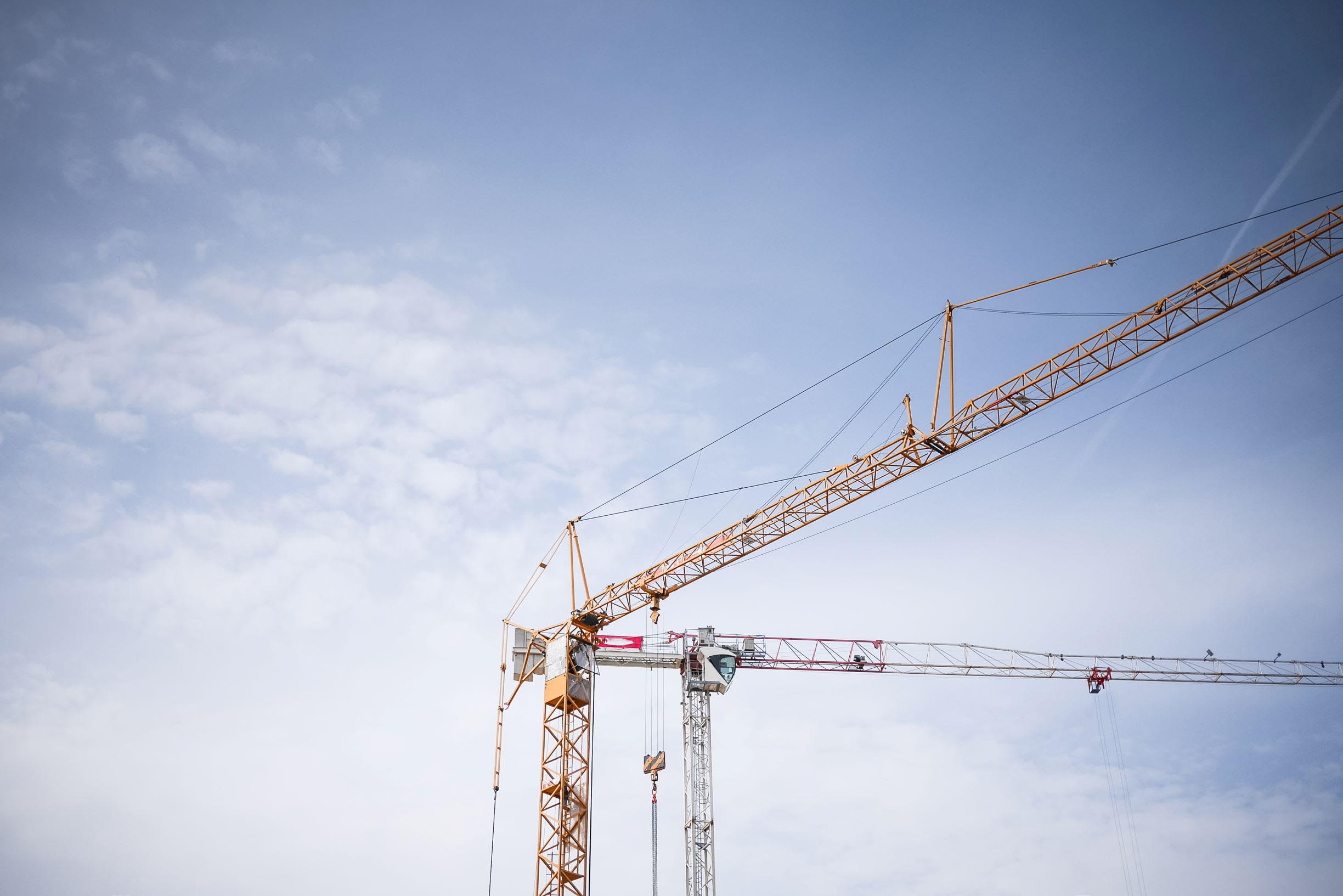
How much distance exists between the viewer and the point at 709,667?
92.6 metres

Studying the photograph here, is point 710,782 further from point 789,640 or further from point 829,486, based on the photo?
point 829,486

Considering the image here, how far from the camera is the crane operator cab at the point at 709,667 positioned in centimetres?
9250

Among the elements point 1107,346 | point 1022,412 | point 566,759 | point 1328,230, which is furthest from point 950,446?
point 566,759

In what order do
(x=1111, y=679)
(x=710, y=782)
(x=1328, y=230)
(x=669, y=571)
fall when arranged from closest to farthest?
(x=1328, y=230) → (x=669, y=571) → (x=710, y=782) → (x=1111, y=679)

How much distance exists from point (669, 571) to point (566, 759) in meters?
14.6

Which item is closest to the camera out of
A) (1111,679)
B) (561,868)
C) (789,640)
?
(561,868)

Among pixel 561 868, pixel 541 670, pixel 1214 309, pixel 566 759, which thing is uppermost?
pixel 1214 309

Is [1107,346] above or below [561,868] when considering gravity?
above

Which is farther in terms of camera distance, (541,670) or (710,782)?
(710,782)

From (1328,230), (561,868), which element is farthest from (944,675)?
(1328,230)

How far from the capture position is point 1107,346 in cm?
6638

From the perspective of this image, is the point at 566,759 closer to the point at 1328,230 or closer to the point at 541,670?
the point at 541,670

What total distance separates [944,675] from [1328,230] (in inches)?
2271

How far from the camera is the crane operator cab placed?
303ft
